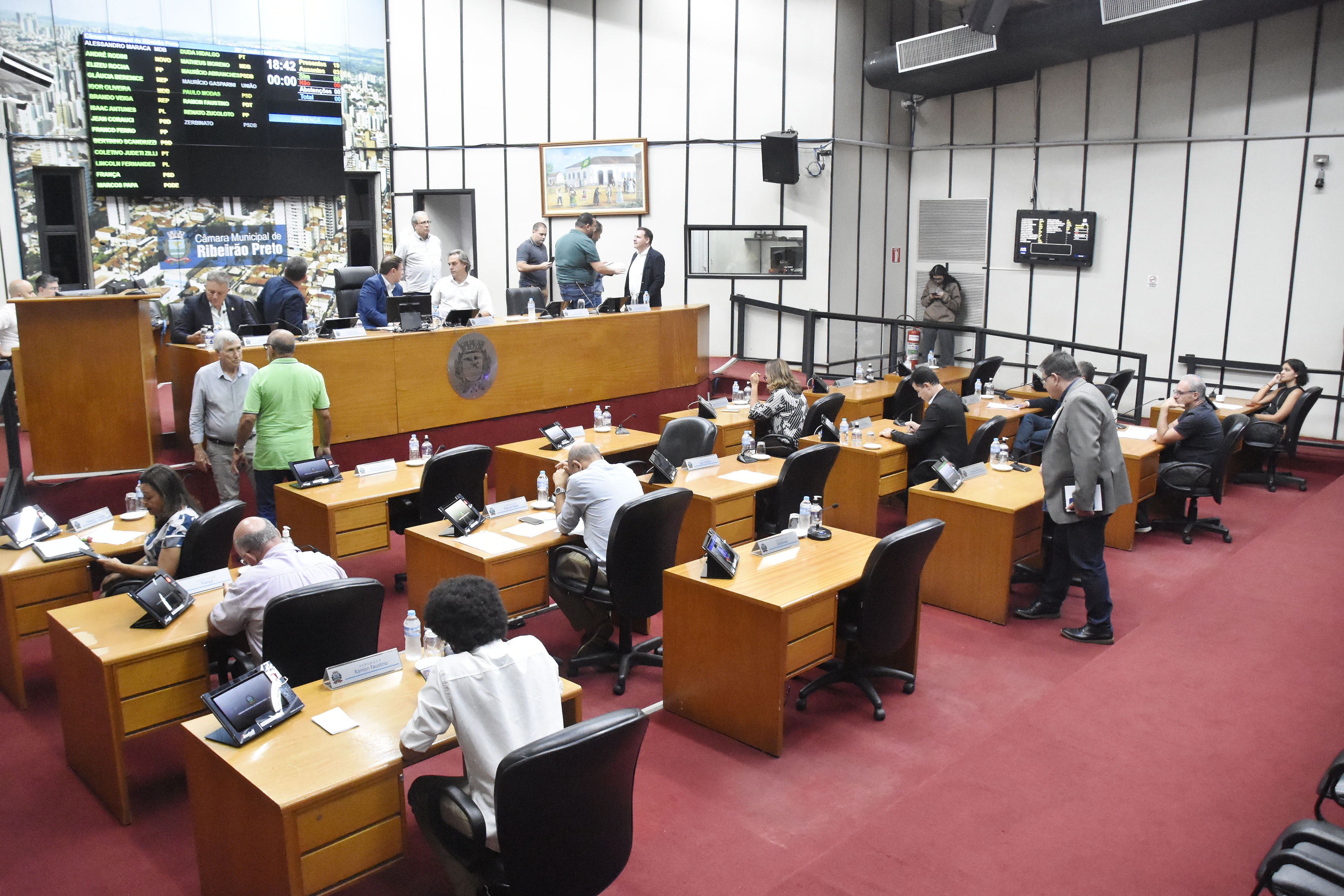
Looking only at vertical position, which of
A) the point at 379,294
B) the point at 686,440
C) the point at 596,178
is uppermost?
the point at 596,178

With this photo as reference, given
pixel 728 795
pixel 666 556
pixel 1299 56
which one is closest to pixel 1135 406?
pixel 1299 56

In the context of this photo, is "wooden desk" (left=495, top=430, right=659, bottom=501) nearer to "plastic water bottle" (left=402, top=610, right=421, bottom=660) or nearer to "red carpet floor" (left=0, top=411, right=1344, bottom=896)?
"red carpet floor" (left=0, top=411, right=1344, bottom=896)

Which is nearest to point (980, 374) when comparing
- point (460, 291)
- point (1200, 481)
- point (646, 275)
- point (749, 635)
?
point (1200, 481)

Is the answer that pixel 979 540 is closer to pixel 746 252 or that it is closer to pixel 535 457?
pixel 535 457

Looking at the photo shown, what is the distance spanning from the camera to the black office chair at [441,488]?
5859 mm

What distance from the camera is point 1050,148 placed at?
11562 mm

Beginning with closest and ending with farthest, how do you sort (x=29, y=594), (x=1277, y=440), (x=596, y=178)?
1. (x=29, y=594)
2. (x=1277, y=440)
3. (x=596, y=178)

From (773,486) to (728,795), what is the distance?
2.56 meters

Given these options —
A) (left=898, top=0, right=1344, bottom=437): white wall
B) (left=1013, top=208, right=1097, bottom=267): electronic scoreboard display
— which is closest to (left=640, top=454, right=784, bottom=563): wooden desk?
(left=898, top=0, right=1344, bottom=437): white wall

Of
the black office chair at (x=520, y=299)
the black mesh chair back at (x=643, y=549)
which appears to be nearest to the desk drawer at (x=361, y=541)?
the black mesh chair back at (x=643, y=549)

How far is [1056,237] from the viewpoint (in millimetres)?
11594

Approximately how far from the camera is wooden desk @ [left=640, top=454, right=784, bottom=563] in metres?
5.84

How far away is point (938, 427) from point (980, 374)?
3.49 m

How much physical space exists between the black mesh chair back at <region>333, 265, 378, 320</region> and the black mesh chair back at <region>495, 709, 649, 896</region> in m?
8.29
